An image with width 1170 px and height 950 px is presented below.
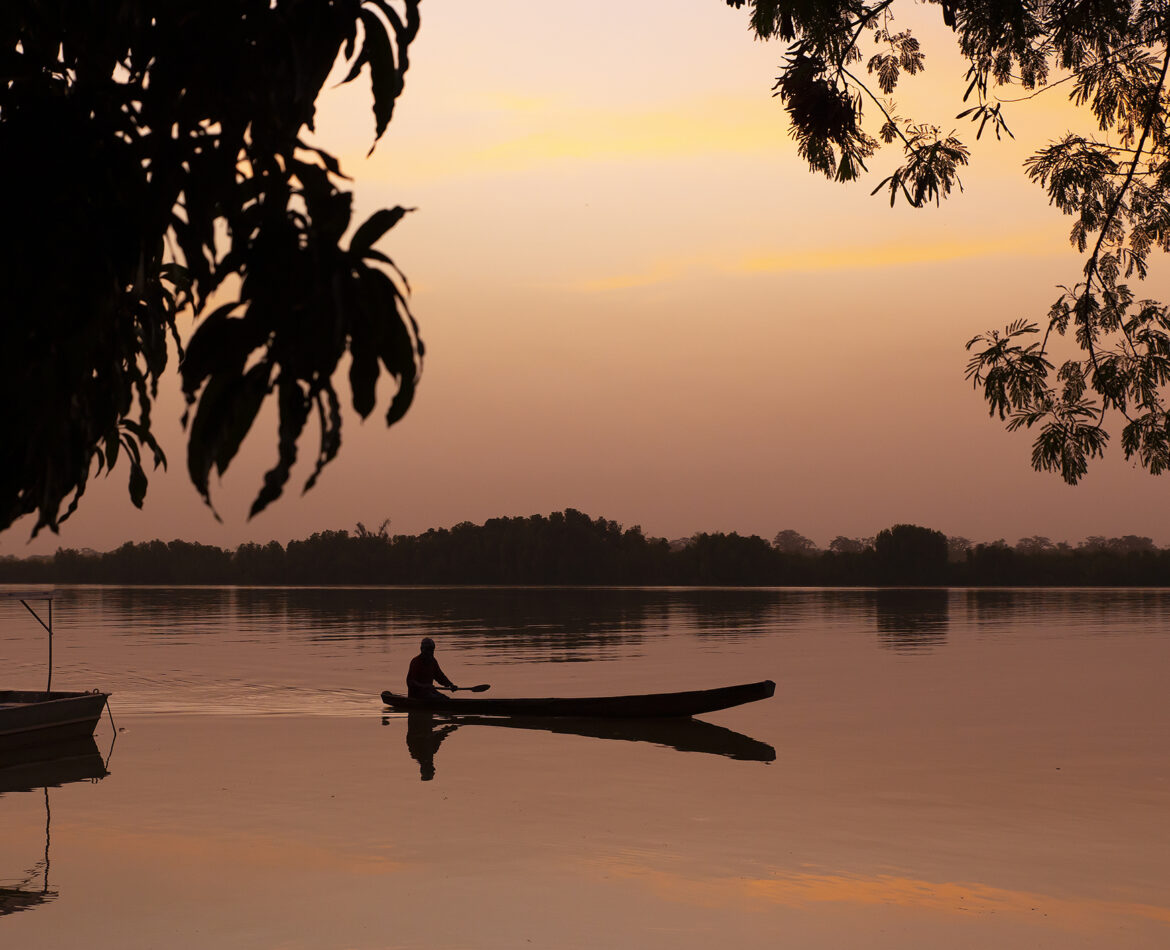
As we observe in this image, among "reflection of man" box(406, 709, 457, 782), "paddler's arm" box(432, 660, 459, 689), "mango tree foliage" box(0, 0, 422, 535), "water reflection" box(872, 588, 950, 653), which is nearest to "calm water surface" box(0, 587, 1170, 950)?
"reflection of man" box(406, 709, 457, 782)

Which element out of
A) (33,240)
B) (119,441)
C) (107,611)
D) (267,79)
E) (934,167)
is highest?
(934,167)

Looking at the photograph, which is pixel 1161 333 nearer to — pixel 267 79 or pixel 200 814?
pixel 267 79

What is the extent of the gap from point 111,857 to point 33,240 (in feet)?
40.2

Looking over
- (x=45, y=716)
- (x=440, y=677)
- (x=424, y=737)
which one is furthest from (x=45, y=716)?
(x=440, y=677)

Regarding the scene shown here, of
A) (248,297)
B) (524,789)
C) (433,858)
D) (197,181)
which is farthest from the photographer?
(524,789)

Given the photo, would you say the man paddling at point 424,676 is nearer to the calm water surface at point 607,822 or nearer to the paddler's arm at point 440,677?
the paddler's arm at point 440,677

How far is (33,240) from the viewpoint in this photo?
355 cm

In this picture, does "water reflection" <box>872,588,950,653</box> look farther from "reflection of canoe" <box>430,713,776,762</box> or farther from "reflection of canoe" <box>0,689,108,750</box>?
"reflection of canoe" <box>0,689,108,750</box>

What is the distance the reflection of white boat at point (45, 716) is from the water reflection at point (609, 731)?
19.5 ft

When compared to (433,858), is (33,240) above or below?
above

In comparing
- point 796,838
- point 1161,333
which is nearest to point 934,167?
point 1161,333

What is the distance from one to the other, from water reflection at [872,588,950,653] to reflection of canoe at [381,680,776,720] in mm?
29303

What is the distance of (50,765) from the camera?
2102 centimetres

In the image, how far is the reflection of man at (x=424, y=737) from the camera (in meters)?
21.3
